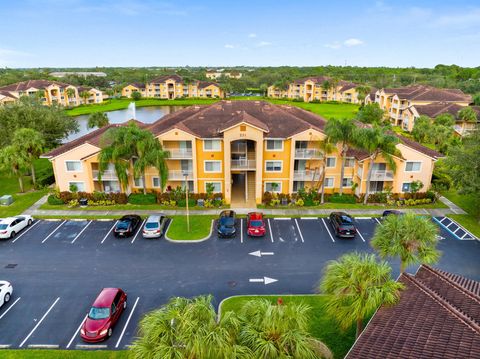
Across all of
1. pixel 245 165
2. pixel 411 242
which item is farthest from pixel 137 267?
Answer: pixel 411 242

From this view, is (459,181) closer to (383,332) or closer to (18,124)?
(383,332)

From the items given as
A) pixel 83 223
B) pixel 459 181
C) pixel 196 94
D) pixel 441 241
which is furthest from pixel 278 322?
pixel 196 94

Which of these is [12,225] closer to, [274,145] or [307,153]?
[274,145]

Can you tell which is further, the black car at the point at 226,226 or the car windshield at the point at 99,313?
the black car at the point at 226,226

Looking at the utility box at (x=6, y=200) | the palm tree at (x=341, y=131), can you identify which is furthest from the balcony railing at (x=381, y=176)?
the utility box at (x=6, y=200)

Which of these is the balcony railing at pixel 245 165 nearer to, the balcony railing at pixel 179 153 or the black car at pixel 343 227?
the balcony railing at pixel 179 153

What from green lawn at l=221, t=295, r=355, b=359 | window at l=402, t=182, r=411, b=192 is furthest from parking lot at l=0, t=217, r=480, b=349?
window at l=402, t=182, r=411, b=192
